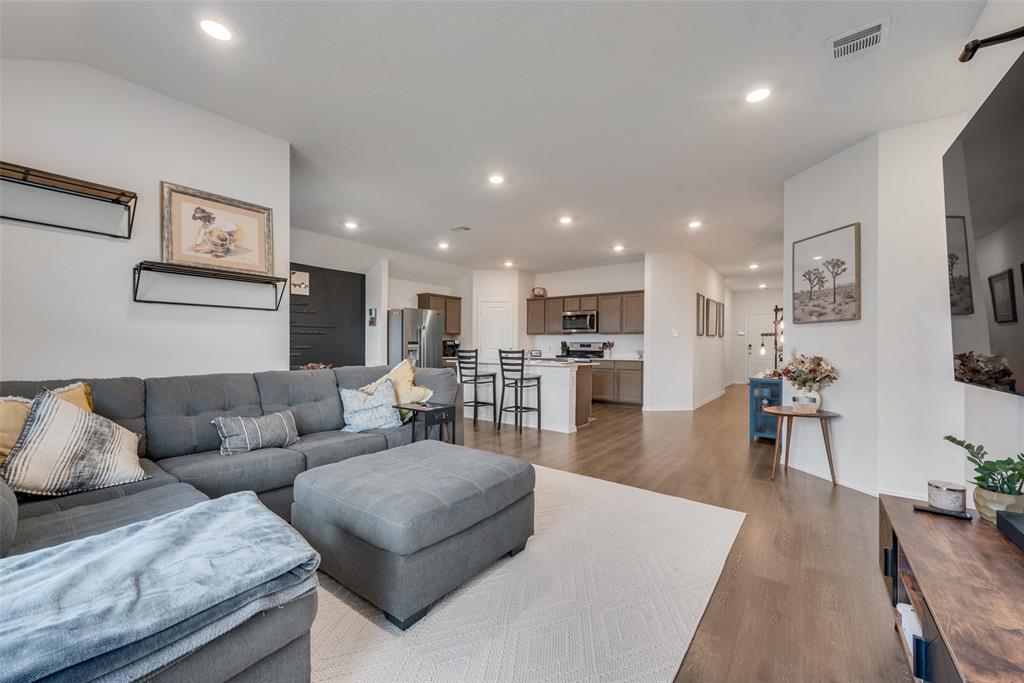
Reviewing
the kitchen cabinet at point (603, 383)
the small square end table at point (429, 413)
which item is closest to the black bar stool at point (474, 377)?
the small square end table at point (429, 413)

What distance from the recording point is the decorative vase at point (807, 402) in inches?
128

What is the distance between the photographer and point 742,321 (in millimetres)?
11125

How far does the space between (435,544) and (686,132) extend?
10.2ft

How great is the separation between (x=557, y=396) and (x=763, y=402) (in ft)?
7.63

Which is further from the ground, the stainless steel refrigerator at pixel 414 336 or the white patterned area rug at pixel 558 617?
the stainless steel refrigerator at pixel 414 336

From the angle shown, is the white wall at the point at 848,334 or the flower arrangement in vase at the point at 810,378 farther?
the flower arrangement in vase at the point at 810,378

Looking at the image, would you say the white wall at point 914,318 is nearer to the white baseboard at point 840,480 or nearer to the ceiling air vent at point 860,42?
the white baseboard at point 840,480

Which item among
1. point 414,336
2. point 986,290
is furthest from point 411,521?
point 414,336

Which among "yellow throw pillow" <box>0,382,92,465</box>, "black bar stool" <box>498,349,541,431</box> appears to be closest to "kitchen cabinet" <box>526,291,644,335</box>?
"black bar stool" <box>498,349,541,431</box>

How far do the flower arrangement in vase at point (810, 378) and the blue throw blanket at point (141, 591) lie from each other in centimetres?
366

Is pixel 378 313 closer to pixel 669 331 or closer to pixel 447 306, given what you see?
pixel 447 306

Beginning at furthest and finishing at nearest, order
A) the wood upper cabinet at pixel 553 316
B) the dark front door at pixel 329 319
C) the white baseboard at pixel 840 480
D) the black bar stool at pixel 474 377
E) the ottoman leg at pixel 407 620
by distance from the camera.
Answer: the wood upper cabinet at pixel 553 316, the dark front door at pixel 329 319, the black bar stool at pixel 474 377, the white baseboard at pixel 840 480, the ottoman leg at pixel 407 620

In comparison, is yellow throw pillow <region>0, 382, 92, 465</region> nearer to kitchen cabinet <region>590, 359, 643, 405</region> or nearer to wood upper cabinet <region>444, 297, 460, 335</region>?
wood upper cabinet <region>444, 297, 460, 335</region>

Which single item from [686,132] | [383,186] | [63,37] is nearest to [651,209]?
[686,132]
